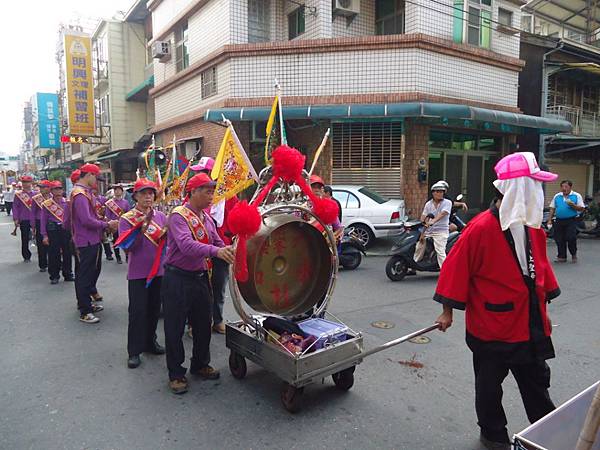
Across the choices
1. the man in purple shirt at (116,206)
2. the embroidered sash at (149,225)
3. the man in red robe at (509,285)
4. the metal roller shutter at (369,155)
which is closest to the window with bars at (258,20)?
the metal roller shutter at (369,155)

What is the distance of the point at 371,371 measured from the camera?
4.08 meters

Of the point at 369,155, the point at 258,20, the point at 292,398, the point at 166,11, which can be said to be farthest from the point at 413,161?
the point at 166,11

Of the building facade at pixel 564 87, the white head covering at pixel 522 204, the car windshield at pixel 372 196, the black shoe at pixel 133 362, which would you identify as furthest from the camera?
the building facade at pixel 564 87

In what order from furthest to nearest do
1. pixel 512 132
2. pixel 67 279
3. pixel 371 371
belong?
pixel 512 132
pixel 67 279
pixel 371 371

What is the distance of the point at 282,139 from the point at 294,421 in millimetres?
2194

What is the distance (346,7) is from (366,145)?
4.04m

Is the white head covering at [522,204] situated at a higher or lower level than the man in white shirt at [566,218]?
higher

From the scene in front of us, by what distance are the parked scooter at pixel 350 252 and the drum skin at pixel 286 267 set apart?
194 inches

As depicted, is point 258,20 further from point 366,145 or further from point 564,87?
point 564,87

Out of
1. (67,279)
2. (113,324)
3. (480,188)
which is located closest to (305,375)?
(113,324)

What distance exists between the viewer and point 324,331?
11.2 ft

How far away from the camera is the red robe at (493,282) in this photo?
2.59m

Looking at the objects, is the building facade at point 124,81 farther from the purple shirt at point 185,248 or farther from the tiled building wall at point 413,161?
the purple shirt at point 185,248

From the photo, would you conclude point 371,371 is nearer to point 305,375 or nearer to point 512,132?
point 305,375
